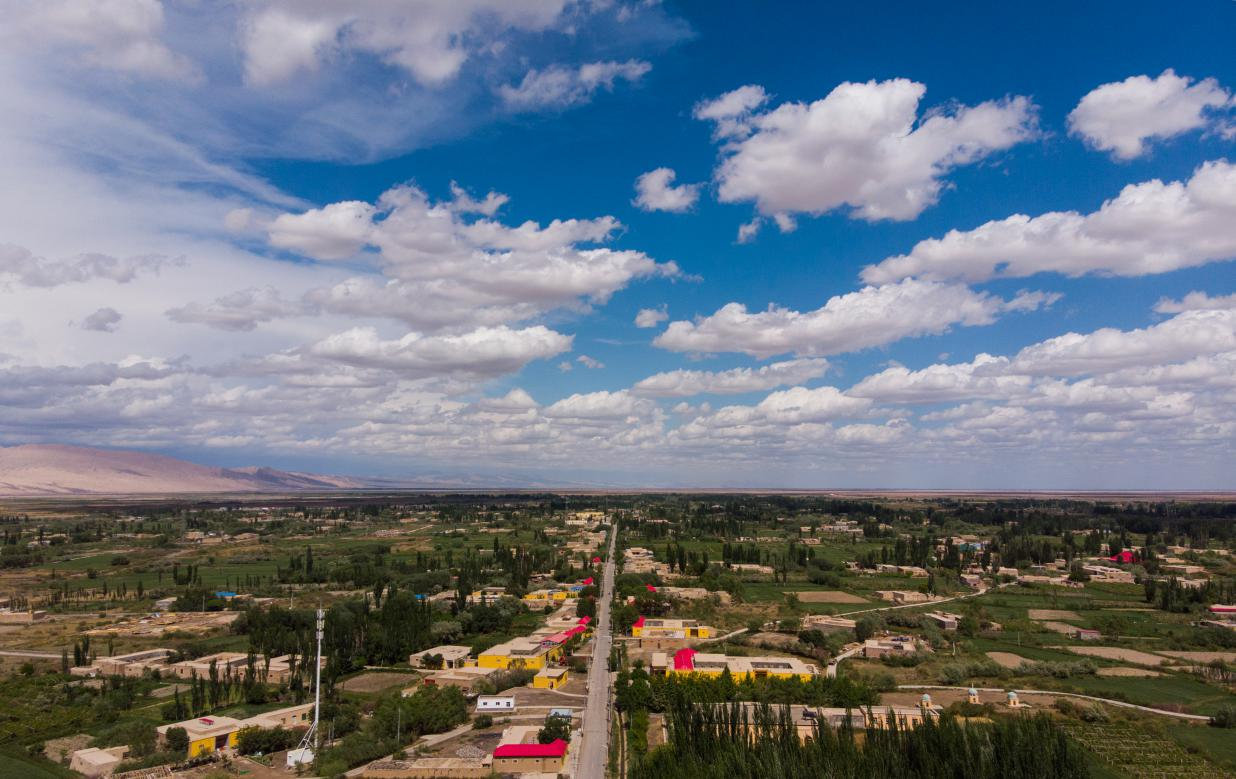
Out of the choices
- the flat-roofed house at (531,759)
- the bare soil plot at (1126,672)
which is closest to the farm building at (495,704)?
the flat-roofed house at (531,759)

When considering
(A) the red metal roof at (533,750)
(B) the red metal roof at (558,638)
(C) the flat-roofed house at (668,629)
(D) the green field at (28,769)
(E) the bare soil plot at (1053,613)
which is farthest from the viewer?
(E) the bare soil plot at (1053,613)

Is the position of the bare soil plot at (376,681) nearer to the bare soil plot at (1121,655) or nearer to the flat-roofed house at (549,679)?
A: the flat-roofed house at (549,679)

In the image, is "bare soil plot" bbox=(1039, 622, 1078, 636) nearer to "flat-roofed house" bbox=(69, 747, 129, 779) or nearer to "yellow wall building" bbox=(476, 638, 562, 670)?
"yellow wall building" bbox=(476, 638, 562, 670)

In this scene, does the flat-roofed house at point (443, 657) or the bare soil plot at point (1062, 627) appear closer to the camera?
the flat-roofed house at point (443, 657)

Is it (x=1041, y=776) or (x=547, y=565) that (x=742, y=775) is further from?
(x=547, y=565)

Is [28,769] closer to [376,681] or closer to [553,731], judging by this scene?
[376,681]

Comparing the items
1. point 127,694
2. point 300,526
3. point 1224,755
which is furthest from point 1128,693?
point 300,526
